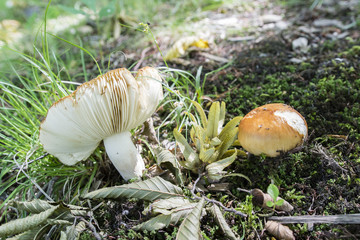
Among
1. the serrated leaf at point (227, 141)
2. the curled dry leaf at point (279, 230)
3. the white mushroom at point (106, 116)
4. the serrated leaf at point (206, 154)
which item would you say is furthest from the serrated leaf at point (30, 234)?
the curled dry leaf at point (279, 230)

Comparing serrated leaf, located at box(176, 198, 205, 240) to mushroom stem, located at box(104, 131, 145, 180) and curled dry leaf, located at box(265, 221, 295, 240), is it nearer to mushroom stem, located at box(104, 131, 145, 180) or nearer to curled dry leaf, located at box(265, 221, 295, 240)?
curled dry leaf, located at box(265, 221, 295, 240)

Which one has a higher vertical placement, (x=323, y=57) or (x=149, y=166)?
(x=323, y=57)

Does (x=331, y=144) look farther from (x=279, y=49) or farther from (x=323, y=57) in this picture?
(x=279, y=49)

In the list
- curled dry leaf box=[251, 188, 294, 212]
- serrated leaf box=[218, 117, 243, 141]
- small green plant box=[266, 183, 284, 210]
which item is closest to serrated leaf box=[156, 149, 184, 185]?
serrated leaf box=[218, 117, 243, 141]

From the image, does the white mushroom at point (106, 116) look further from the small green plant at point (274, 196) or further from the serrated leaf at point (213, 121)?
the small green plant at point (274, 196)

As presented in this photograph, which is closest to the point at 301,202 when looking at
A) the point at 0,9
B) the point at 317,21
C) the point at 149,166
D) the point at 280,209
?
the point at 280,209

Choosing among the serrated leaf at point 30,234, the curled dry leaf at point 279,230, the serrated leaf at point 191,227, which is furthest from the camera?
the serrated leaf at point 30,234
